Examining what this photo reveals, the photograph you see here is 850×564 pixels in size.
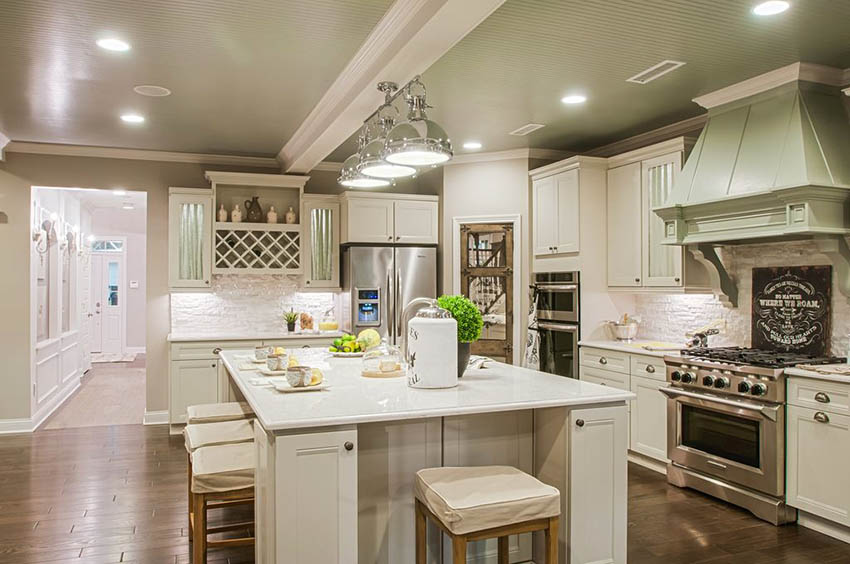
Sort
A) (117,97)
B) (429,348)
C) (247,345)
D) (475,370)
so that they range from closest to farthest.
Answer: (429,348) < (475,370) < (117,97) < (247,345)

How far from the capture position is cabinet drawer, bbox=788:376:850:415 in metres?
3.42

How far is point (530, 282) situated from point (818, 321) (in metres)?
2.62

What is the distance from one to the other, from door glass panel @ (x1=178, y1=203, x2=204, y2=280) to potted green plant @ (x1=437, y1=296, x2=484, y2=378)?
3994 millimetres

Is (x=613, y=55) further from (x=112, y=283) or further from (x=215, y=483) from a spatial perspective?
(x=112, y=283)

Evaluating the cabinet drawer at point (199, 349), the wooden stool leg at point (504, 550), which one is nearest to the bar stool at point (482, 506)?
the wooden stool leg at point (504, 550)

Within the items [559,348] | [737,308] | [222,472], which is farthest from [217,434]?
[737,308]

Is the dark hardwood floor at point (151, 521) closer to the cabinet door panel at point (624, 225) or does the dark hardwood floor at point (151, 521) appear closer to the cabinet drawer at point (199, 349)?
the cabinet drawer at point (199, 349)

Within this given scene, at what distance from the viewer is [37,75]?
406 cm

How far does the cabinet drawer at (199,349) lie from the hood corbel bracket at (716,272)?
4.18 meters

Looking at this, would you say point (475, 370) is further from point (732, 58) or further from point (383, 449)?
point (732, 58)

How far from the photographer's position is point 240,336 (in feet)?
20.1

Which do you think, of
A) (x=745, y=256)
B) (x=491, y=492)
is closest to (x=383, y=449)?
(x=491, y=492)

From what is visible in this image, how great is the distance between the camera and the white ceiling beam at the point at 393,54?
110 inches

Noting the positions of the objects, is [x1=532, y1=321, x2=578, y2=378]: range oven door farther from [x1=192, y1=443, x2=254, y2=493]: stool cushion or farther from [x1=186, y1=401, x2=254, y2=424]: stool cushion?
[x1=192, y1=443, x2=254, y2=493]: stool cushion
